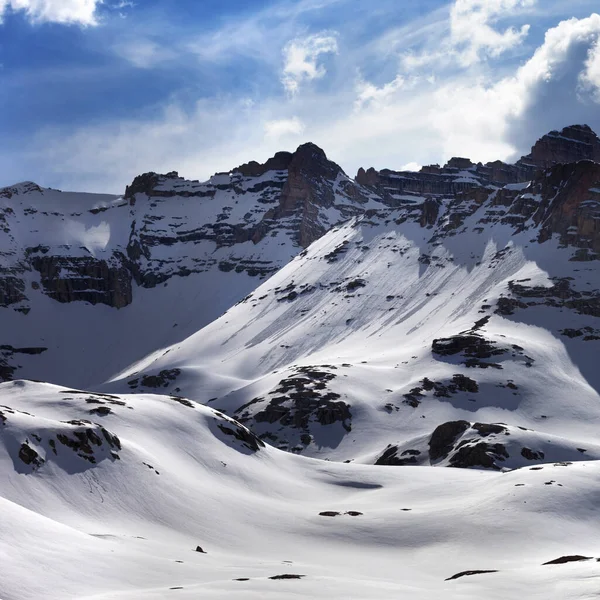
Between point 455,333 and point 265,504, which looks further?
point 455,333

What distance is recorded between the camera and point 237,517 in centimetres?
6475

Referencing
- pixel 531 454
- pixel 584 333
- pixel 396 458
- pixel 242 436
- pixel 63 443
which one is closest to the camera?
pixel 63 443

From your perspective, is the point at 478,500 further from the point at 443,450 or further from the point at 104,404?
the point at 443,450

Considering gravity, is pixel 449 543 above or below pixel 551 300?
below

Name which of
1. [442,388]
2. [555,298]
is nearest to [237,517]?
[442,388]

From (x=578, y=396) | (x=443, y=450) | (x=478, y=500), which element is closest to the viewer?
(x=478, y=500)

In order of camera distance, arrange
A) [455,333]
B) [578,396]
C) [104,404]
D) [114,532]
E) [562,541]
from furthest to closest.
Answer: [455,333] → [578,396] → [104,404] → [562,541] → [114,532]

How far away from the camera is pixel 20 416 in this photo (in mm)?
63406

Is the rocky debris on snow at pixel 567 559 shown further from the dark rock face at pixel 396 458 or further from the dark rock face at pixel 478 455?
the dark rock face at pixel 396 458

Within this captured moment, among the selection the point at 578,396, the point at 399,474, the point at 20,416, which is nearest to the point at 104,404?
the point at 20,416

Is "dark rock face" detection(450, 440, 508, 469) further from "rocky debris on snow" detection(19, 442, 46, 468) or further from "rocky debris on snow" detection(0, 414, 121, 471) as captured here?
"rocky debris on snow" detection(19, 442, 46, 468)

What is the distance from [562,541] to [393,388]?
96.2 meters

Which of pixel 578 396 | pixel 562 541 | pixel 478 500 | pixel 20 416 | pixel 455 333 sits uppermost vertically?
pixel 455 333

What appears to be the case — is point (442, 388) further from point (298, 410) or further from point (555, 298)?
point (555, 298)
